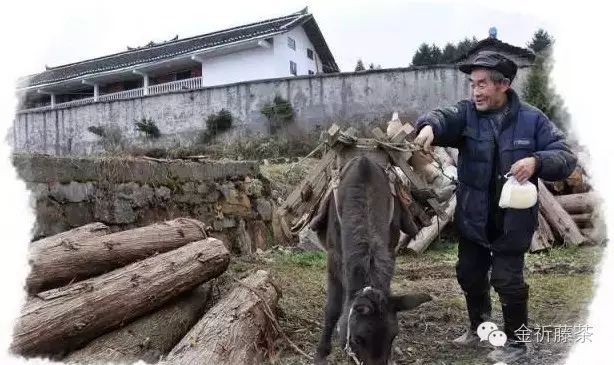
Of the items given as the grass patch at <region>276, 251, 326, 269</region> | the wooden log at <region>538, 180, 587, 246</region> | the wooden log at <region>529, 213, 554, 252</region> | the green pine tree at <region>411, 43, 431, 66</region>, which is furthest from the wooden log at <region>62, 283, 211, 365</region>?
the green pine tree at <region>411, 43, 431, 66</region>

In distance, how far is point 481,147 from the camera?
4172 mm

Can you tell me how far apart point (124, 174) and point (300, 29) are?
20.1 meters

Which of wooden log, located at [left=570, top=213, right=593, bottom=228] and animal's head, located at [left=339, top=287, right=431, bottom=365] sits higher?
animal's head, located at [left=339, top=287, right=431, bottom=365]

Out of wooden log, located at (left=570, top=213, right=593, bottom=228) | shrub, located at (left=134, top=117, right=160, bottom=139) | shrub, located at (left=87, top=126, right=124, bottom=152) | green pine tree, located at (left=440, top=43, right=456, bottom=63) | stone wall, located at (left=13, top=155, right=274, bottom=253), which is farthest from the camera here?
shrub, located at (left=134, top=117, right=160, bottom=139)

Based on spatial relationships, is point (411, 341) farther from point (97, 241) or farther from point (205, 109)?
point (205, 109)

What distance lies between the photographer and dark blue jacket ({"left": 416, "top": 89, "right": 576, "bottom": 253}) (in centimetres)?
394

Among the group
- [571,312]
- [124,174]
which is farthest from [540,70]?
[124,174]

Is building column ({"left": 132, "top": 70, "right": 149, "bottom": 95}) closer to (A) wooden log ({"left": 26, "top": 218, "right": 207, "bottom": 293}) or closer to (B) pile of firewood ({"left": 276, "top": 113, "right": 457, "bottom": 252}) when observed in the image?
(A) wooden log ({"left": 26, "top": 218, "right": 207, "bottom": 293})

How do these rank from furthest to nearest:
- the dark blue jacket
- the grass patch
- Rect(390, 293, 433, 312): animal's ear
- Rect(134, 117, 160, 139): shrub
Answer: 1. Rect(134, 117, 160, 139): shrub
2. the grass patch
3. the dark blue jacket
4. Rect(390, 293, 433, 312): animal's ear

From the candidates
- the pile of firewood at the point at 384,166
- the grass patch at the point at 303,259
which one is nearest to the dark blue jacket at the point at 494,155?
the pile of firewood at the point at 384,166

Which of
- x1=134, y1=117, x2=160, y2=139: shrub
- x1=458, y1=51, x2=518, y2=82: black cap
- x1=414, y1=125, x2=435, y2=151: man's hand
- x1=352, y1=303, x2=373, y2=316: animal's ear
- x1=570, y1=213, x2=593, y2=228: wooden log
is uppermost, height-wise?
x1=458, y1=51, x2=518, y2=82: black cap

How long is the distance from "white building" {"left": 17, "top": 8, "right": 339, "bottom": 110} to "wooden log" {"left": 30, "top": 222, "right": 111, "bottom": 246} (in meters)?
18.2

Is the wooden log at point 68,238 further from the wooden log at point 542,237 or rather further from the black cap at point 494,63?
the wooden log at point 542,237

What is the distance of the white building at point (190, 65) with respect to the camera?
2308cm
